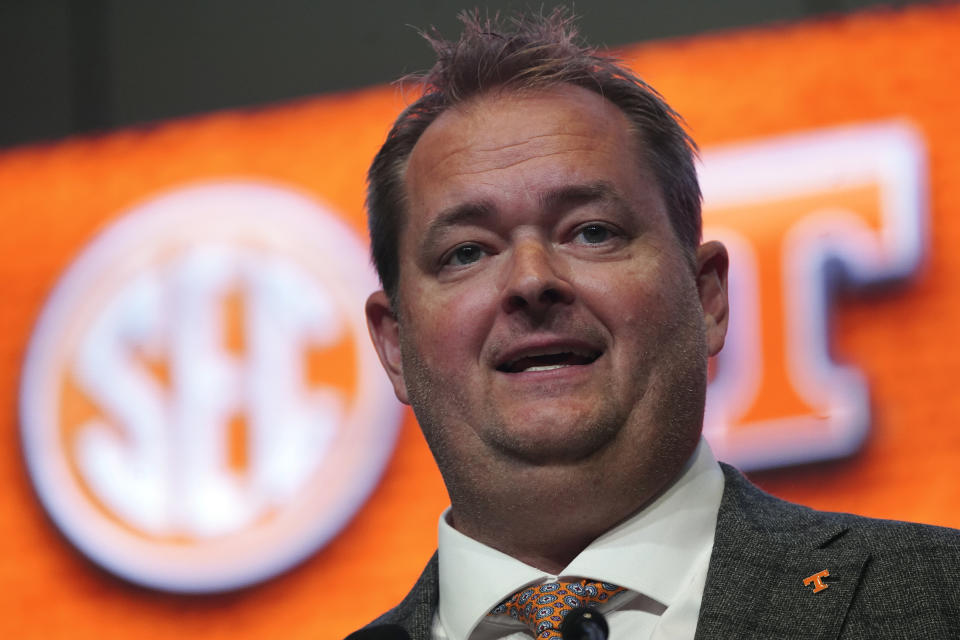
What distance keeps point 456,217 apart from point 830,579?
72cm

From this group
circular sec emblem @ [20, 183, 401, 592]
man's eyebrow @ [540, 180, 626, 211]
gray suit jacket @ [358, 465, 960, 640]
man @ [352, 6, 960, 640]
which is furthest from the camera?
circular sec emblem @ [20, 183, 401, 592]

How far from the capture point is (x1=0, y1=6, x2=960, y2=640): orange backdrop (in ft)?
10.1

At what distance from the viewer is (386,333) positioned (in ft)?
6.73

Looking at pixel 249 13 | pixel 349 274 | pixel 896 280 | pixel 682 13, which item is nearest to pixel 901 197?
pixel 896 280

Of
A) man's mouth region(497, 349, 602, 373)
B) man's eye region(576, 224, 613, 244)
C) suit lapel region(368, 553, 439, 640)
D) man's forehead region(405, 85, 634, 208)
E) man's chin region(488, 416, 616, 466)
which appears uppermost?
man's forehead region(405, 85, 634, 208)

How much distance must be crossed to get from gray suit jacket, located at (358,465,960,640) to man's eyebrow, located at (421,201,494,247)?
1.81 ft

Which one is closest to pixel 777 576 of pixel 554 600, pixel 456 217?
pixel 554 600

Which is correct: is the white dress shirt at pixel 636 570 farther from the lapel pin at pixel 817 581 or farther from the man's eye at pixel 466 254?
the man's eye at pixel 466 254

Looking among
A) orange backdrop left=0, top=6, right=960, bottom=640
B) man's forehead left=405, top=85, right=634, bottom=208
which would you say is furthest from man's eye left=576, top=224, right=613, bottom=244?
orange backdrop left=0, top=6, right=960, bottom=640

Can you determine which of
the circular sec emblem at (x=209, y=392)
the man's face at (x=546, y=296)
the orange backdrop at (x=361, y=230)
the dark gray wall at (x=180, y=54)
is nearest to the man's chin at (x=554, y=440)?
the man's face at (x=546, y=296)

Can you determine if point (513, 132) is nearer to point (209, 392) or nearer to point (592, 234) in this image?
point (592, 234)

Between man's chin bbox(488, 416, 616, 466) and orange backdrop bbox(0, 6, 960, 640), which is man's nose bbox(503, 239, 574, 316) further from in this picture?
orange backdrop bbox(0, 6, 960, 640)

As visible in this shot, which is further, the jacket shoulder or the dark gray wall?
the dark gray wall

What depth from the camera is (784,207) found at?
10.7 ft
